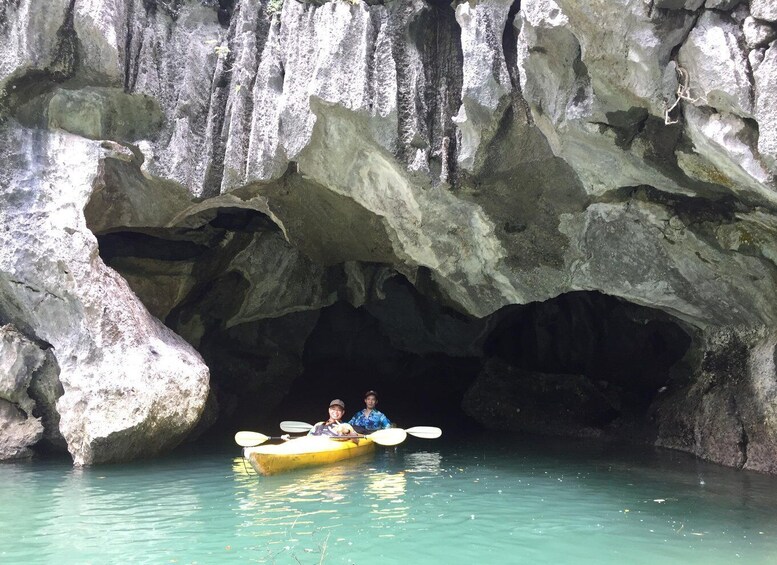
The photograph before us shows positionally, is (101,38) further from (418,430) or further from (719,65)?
(719,65)

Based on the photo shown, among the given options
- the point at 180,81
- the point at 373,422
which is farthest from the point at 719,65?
the point at 180,81

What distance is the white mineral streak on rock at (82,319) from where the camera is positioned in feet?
24.5

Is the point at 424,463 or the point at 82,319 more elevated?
the point at 82,319

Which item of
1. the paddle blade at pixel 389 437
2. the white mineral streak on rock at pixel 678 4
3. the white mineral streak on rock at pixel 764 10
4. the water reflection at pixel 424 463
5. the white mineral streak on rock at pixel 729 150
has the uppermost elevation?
the white mineral streak on rock at pixel 678 4

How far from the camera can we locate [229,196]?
9625 mm

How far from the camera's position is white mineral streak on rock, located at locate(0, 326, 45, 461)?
8.26 metres

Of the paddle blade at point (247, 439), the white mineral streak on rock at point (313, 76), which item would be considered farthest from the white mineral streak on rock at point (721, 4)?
the paddle blade at point (247, 439)

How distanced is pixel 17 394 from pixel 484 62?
7.69 metres

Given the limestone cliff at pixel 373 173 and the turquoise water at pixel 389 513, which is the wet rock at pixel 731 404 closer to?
the limestone cliff at pixel 373 173

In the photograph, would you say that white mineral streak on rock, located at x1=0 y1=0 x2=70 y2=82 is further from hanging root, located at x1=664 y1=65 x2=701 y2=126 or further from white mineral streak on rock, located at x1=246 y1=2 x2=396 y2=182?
hanging root, located at x1=664 y1=65 x2=701 y2=126

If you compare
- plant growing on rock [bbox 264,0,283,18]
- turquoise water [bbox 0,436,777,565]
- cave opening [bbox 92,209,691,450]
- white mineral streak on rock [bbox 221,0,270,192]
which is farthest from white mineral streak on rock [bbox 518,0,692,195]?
cave opening [bbox 92,209,691,450]

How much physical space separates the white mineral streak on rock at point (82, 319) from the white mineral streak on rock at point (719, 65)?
268 inches

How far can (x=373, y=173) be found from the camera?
8.85 m

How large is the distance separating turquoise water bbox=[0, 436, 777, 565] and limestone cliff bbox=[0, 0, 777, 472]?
1211 millimetres
